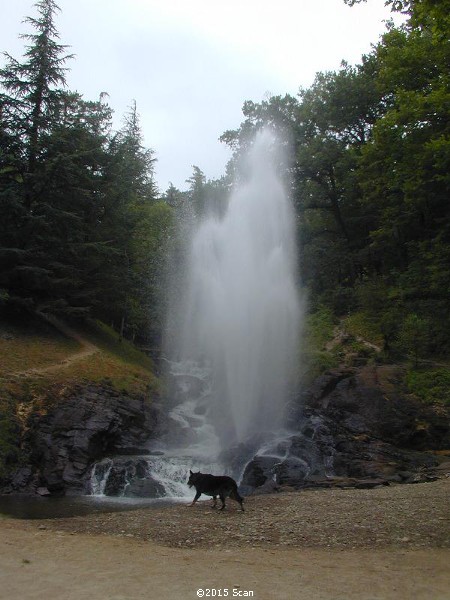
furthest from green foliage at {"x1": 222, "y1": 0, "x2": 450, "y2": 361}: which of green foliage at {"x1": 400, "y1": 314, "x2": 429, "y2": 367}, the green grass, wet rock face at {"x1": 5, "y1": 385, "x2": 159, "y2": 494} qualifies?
the green grass

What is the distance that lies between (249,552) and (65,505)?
7.73 m

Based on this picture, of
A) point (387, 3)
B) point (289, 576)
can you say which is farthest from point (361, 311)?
point (289, 576)

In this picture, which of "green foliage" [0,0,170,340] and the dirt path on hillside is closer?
the dirt path on hillside

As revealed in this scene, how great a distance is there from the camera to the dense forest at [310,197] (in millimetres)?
22922

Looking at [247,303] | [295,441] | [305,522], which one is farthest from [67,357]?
[305,522]

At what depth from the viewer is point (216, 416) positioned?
2256cm

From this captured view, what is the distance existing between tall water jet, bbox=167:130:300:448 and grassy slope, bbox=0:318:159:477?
168 inches

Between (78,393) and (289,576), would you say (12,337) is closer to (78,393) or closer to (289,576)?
(78,393)

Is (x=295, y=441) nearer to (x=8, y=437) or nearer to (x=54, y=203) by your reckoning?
(x=8, y=437)

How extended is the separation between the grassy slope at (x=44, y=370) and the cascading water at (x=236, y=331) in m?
2.68

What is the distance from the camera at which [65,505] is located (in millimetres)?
13156

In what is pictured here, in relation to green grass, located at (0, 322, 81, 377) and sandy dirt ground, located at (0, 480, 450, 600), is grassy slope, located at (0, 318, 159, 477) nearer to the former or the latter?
green grass, located at (0, 322, 81, 377)

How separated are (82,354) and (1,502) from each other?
1207 cm

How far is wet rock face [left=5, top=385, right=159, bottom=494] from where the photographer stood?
611 inches
